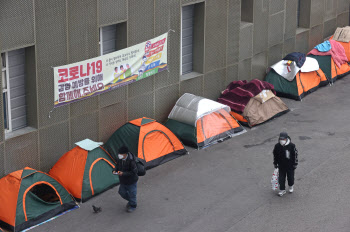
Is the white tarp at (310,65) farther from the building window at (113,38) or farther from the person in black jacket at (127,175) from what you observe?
the person in black jacket at (127,175)

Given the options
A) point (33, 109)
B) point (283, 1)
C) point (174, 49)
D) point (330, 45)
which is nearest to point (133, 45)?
point (174, 49)

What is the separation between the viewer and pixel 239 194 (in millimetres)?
16844

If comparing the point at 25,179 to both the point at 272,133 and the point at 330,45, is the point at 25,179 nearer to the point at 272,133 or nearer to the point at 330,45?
the point at 272,133

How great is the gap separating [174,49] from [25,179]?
6.46m

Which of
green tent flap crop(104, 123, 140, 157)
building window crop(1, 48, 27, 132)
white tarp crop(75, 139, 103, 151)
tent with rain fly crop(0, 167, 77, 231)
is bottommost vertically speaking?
tent with rain fly crop(0, 167, 77, 231)

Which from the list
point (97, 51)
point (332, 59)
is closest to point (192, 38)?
point (97, 51)

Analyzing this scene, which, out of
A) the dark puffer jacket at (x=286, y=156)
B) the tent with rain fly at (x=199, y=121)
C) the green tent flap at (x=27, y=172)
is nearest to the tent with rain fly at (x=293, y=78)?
the tent with rain fly at (x=199, y=121)

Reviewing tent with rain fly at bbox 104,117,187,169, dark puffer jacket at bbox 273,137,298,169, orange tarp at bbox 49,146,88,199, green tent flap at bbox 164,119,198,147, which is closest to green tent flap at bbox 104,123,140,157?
tent with rain fly at bbox 104,117,187,169

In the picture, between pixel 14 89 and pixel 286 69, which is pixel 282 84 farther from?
pixel 14 89

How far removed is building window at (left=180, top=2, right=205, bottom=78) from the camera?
20.8m

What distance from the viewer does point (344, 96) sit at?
24.4m

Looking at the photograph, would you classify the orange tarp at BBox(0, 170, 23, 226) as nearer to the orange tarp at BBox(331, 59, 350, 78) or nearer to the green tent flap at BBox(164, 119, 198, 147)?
the green tent flap at BBox(164, 119, 198, 147)

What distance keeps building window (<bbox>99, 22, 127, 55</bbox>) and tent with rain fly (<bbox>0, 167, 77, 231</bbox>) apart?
159 inches

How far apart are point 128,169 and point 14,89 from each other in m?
3.27
